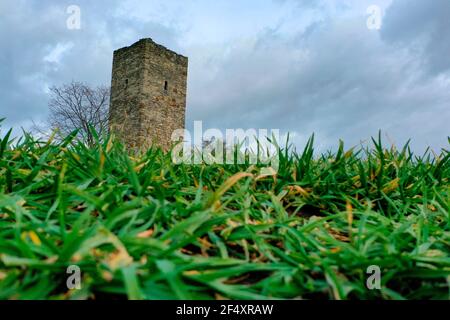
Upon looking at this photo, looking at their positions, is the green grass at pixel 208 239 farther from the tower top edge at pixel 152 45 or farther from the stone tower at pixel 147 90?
the tower top edge at pixel 152 45

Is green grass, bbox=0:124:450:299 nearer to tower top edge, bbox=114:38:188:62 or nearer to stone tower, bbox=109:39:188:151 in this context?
stone tower, bbox=109:39:188:151

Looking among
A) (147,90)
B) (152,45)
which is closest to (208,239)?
(147,90)

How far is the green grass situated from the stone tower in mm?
12924

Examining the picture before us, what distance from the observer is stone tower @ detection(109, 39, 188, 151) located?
47.2 ft

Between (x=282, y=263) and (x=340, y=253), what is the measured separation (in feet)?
0.44

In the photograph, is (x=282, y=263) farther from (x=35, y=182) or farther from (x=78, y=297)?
(x=35, y=182)

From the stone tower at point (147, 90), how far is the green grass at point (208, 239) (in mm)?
12924

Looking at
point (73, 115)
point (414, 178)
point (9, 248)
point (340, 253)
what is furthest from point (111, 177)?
point (73, 115)

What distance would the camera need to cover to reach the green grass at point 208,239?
2.25 ft

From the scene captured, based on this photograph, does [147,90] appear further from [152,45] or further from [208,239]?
[208,239]

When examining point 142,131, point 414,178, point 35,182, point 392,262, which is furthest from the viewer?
point 142,131

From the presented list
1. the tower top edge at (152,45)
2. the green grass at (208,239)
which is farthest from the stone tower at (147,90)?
the green grass at (208,239)

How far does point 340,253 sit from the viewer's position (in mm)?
839

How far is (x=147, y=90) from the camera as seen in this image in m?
14.4
